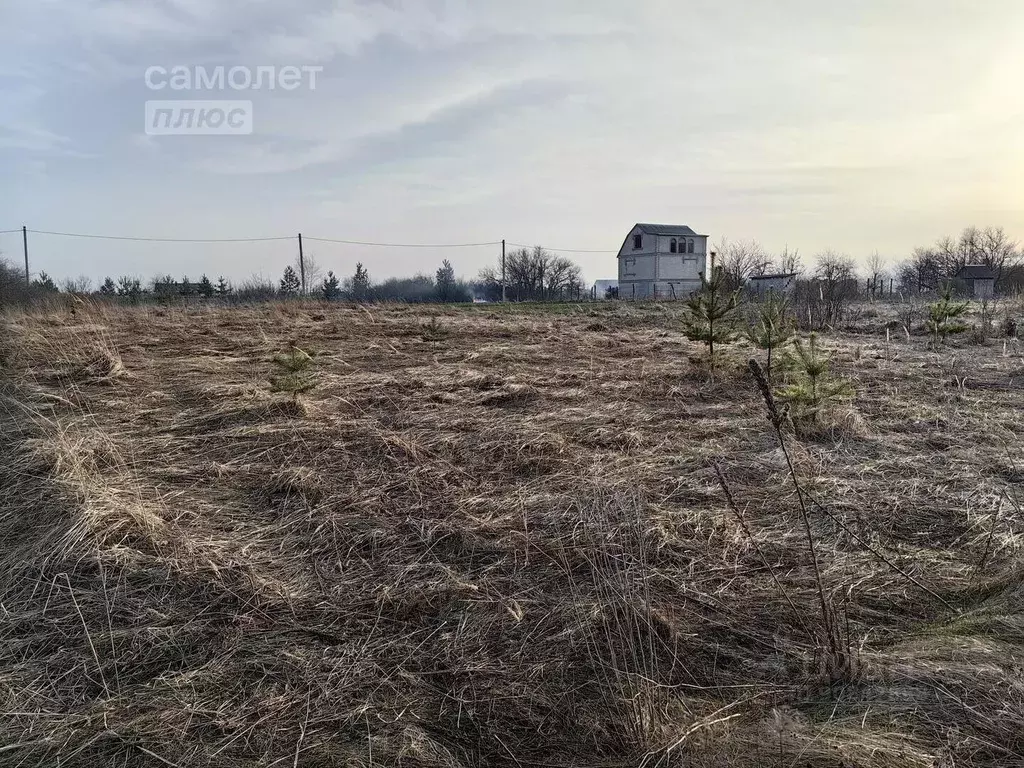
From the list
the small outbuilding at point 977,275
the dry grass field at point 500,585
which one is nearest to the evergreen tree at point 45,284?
the dry grass field at point 500,585

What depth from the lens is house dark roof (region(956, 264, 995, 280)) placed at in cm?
4512

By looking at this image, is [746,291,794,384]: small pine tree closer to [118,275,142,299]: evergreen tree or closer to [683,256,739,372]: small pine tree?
[683,256,739,372]: small pine tree

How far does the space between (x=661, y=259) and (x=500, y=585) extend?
52.7 meters

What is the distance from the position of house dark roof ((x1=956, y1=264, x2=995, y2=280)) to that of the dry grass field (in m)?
50.2

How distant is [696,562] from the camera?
2.85 metres

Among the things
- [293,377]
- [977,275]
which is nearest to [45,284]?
[293,377]

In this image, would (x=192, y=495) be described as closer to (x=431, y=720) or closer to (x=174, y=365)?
(x=431, y=720)

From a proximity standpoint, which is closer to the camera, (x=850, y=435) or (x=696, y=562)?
(x=696, y=562)

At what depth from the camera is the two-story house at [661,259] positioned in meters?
52.4

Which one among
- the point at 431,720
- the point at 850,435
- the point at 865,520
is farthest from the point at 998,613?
the point at 850,435

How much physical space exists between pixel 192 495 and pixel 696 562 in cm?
288

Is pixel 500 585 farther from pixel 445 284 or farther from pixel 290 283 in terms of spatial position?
pixel 445 284

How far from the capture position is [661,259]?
52.4 m

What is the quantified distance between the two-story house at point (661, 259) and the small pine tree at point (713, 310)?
45051 mm
